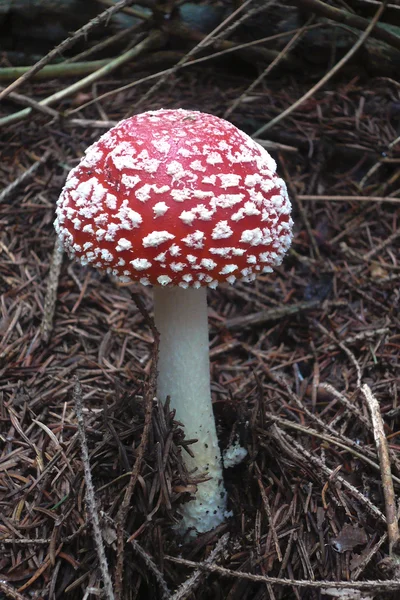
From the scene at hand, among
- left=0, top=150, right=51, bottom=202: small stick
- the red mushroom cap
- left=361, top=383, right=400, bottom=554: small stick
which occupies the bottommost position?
left=361, top=383, right=400, bottom=554: small stick

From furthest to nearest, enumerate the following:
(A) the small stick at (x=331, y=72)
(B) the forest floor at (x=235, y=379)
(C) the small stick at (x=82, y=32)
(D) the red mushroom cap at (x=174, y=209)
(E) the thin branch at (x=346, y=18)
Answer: (A) the small stick at (x=331, y=72) < (E) the thin branch at (x=346, y=18) < (C) the small stick at (x=82, y=32) < (B) the forest floor at (x=235, y=379) < (D) the red mushroom cap at (x=174, y=209)

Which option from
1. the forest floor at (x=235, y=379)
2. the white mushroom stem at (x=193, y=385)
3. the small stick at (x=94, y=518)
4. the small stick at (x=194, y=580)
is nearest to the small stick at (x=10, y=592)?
the forest floor at (x=235, y=379)

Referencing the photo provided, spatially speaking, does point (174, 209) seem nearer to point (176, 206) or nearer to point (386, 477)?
point (176, 206)

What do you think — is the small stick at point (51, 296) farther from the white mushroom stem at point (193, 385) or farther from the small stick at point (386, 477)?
the small stick at point (386, 477)

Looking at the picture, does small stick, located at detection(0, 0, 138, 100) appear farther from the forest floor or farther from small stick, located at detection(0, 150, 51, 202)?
small stick, located at detection(0, 150, 51, 202)

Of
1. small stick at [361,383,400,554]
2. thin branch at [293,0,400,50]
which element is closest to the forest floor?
small stick at [361,383,400,554]

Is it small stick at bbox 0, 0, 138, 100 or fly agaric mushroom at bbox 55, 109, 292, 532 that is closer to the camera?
fly agaric mushroom at bbox 55, 109, 292, 532

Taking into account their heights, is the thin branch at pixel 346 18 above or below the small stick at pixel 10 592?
above
